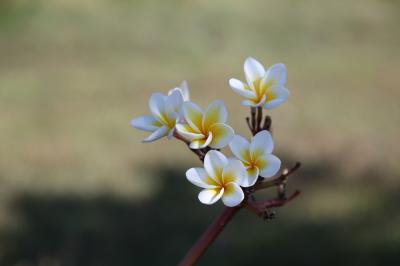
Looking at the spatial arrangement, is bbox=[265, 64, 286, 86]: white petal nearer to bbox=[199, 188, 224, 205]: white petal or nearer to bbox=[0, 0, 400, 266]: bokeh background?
bbox=[199, 188, 224, 205]: white petal

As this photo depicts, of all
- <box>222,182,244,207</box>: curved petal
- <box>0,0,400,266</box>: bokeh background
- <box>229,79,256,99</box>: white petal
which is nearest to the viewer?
<box>222,182,244,207</box>: curved petal

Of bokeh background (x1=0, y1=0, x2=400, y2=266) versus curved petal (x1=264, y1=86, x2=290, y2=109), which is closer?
curved petal (x1=264, y1=86, x2=290, y2=109)

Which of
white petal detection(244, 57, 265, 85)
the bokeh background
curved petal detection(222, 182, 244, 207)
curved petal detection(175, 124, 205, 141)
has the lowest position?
the bokeh background

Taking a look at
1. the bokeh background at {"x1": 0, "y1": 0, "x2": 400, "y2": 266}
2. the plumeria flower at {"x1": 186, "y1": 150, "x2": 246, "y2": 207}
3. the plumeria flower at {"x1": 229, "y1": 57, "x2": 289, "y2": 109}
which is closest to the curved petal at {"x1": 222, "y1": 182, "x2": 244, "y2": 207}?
the plumeria flower at {"x1": 186, "y1": 150, "x2": 246, "y2": 207}

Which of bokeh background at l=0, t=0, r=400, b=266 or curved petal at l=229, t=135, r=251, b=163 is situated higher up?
curved petal at l=229, t=135, r=251, b=163

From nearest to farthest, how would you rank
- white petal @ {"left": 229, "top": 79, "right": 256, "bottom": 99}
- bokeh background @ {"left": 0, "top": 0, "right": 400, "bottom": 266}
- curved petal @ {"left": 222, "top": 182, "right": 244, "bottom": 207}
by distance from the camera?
1. curved petal @ {"left": 222, "top": 182, "right": 244, "bottom": 207}
2. white petal @ {"left": 229, "top": 79, "right": 256, "bottom": 99}
3. bokeh background @ {"left": 0, "top": 0, "right": 400, "bottom": 266}

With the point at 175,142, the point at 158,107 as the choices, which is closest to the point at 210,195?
the point at 158,107

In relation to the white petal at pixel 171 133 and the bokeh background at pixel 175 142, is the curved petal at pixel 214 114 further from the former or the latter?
the bokeh background at pixel 175 142
